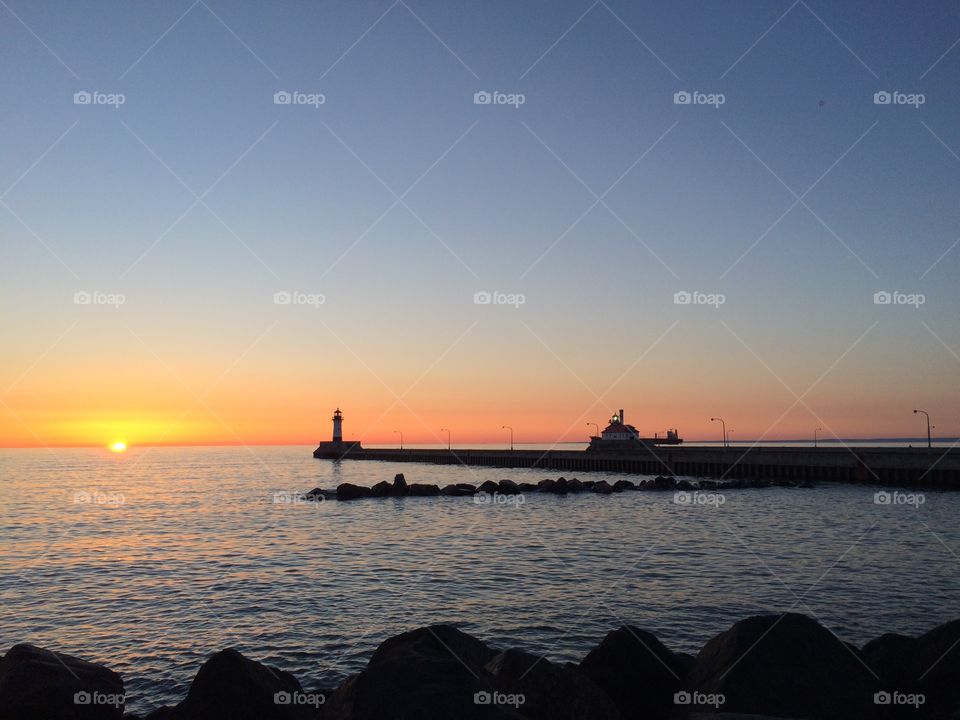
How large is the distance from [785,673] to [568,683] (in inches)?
116

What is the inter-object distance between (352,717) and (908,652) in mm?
9053

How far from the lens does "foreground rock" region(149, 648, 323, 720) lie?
28.9 ft

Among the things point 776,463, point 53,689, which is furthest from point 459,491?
point 53,689

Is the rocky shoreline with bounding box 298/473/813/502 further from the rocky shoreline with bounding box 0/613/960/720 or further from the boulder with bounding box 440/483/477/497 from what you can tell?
the rocky shoreline with bounding box 0/613/960/720

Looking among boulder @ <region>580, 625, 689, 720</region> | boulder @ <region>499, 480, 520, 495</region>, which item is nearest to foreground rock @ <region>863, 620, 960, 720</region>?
boulder @ <region>580, 625, 689, 720</region>

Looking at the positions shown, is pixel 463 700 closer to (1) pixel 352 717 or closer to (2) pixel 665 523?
(1) pixel 352 717

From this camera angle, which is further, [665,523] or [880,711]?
[665,523]

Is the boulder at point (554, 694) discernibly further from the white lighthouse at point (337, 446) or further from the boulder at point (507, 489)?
the white lighthouse at point (337, 446)

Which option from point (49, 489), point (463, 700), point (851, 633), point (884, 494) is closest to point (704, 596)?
point (851, 633)

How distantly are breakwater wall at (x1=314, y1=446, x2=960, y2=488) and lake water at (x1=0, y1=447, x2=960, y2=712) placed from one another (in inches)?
518

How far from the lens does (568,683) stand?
8.49m

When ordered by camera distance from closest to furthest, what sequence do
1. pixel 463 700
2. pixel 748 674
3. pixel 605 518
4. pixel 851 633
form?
pixel 463 700 < pixel 748 674 < pixel 851 633 < pixel 605 518

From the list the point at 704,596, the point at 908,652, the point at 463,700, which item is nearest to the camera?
the point at 463,700

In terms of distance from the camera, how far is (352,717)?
23.8ft
